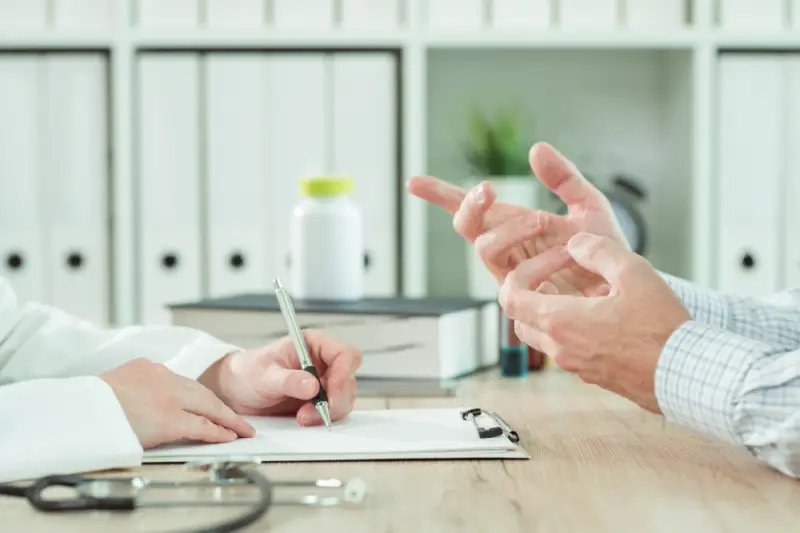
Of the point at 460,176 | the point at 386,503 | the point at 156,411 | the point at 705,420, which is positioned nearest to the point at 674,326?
the point at 705,420

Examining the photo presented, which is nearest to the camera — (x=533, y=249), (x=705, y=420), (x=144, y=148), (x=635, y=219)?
(x=705, y=420)

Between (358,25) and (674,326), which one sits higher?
(358,25)

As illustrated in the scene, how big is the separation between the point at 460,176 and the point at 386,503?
1.77 meters

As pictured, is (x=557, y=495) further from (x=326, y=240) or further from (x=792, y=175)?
(x=792, y=175)

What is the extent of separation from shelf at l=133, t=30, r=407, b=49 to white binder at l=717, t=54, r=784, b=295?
69 cm

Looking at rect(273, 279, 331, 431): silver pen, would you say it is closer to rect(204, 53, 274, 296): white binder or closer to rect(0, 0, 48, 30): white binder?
rect(204, 53, 274, 296): white binder

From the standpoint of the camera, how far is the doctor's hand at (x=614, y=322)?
0.74 meters

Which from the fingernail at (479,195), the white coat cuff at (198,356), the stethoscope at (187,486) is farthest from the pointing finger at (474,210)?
the stethoscope at (187,486)

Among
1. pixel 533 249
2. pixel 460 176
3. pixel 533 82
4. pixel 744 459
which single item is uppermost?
pixel 533 82

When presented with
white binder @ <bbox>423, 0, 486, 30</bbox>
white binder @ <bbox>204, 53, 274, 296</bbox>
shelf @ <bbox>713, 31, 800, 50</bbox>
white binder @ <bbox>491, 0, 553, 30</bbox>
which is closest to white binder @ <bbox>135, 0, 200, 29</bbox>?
white binder @ <bbox>204, 53, 274, 296</bbox>

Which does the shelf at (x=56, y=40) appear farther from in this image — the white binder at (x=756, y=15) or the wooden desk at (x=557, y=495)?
the wooden desk at (x=557, y=495)

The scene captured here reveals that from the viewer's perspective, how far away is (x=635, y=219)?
2145mm

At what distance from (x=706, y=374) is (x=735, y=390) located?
2 centimetres

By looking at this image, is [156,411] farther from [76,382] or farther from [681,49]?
[681,49]
